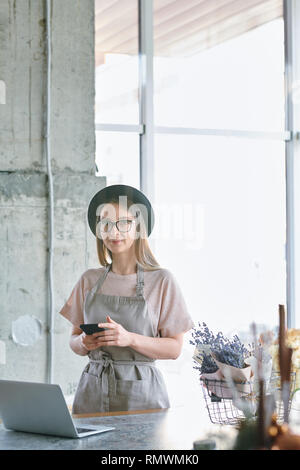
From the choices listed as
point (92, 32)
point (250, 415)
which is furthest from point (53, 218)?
point (250, 415)

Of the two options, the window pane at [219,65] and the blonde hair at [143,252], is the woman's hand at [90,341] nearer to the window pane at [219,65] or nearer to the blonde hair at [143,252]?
the blonde hair at [143,252]

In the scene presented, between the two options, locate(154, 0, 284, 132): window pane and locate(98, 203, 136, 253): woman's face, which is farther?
locate(154, 0, 284, 132): window pane

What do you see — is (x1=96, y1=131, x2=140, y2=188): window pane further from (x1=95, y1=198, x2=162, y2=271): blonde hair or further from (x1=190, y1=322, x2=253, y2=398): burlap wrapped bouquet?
(x1=190, y1=322, x2=253, y2=398): burlap wrapped bouquet

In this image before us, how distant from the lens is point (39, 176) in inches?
170

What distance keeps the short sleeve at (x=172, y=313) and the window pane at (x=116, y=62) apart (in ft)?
7.78

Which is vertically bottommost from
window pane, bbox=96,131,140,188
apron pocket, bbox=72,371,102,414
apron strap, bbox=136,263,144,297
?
apron pocket, bbox=72,371,102,414

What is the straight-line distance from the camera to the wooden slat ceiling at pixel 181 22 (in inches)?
207

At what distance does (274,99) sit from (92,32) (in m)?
2.02

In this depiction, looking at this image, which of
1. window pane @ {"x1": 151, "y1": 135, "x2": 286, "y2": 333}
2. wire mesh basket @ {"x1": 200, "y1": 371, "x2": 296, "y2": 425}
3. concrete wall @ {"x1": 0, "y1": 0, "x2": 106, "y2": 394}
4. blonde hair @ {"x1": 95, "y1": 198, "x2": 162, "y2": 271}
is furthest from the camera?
window pane @ {"x1": 151, "y1": 135, "x2": 286, "y2": 333}

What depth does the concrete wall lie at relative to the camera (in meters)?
4.22

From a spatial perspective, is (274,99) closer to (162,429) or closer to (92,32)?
(92,32)

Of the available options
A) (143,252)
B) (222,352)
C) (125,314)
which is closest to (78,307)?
(125,314)

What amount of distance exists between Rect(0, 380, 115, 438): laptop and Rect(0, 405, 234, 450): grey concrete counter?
0.02m

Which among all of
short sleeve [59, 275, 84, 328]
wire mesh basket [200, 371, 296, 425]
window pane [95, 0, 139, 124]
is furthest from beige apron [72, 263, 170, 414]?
A: window pane [95, 0, 139, 124]
